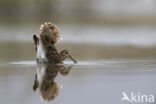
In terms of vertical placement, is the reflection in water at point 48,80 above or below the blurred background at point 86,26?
below

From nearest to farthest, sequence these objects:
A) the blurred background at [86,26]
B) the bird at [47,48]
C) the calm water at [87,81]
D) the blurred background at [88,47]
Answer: the calm water at [87,81], the blurred background at [88,47], the bird at [47,48], the blurred background at [86,26]

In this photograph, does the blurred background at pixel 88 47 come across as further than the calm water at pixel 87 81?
Yes

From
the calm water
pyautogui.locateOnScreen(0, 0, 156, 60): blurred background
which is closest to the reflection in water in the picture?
the calm water

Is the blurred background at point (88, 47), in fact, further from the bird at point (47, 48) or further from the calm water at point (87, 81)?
the bird at point (47, 48)

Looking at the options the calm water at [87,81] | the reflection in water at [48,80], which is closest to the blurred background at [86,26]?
the calm water at [87,81]

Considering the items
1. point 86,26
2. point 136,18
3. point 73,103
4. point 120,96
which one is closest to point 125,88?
point 120,96

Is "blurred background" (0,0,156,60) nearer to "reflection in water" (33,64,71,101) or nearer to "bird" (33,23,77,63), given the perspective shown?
"bird" (33,23,77,63)
